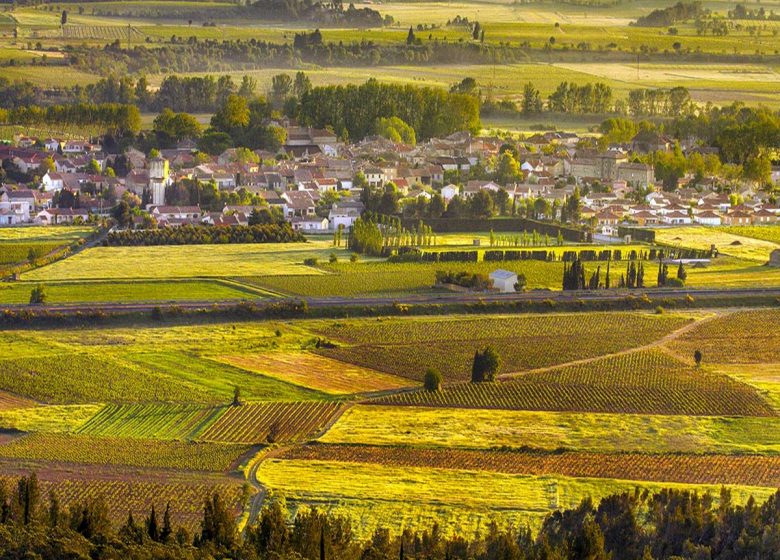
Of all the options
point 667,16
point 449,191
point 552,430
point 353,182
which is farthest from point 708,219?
point 667,16

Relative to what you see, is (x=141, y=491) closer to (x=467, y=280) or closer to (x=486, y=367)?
(x=486, y=367)

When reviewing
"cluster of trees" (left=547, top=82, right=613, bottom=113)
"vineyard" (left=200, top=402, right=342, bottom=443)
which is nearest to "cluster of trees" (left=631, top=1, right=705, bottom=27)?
"cluster of trees" (left=547, top=82, right=613, bottom=113)

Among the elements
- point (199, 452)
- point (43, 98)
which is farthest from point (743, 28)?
point (199, 452)

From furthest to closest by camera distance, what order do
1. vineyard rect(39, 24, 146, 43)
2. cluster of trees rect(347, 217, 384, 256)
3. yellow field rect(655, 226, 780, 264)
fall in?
1. vineyard rect(39, 24, 146, 43)
2. yellow field rect(655, 226, 780, 264)
3. cluster of trees rect(347, 217, 384, 256)

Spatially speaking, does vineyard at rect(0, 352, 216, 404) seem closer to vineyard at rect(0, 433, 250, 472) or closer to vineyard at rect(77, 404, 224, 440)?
vineyard at rect(77, 404, 224, 440)

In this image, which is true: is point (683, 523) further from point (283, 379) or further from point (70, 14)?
point (70, 14)

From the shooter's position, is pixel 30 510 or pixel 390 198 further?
pixel 390 198
